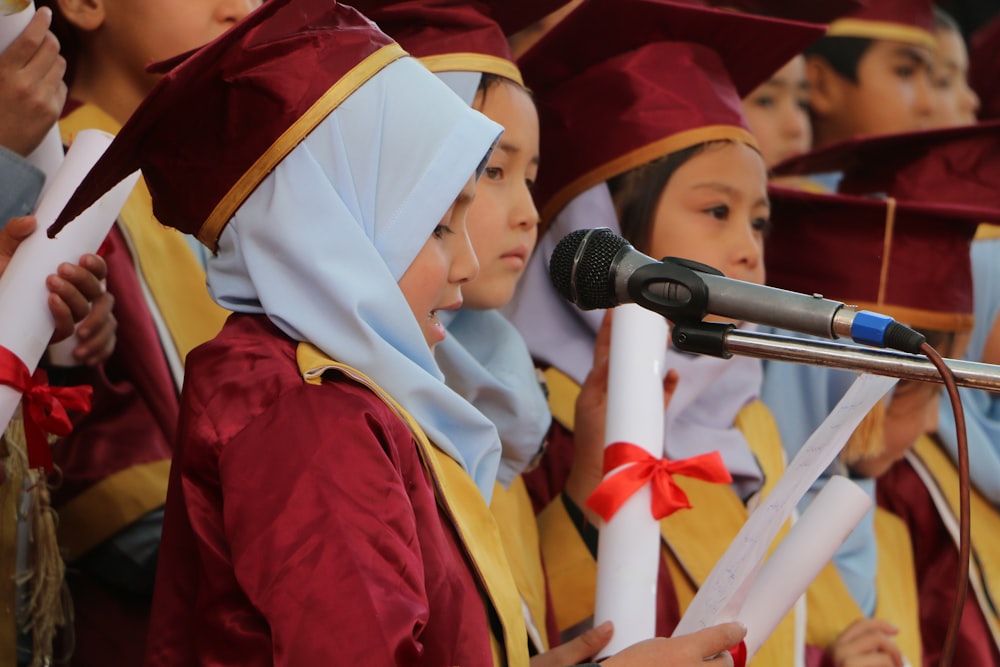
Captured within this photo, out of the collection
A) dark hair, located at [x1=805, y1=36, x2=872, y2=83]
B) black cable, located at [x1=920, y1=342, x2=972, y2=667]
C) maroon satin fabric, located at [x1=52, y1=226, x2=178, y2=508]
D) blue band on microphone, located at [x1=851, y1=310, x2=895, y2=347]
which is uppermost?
dark hair, located at [x1=805, y1=36, x2=872, y2=83]

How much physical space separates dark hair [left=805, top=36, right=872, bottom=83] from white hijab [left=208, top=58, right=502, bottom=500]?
281 centimetres

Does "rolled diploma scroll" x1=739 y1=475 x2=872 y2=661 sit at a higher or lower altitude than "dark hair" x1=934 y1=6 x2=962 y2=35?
lower

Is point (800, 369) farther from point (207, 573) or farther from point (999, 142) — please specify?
point (207, 573)

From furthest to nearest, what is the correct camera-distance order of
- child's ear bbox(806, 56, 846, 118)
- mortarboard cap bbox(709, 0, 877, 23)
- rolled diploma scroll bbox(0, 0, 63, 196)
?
child's ear bbox(806, 56, 846, 118) < mortarboard cap bbox(709, 0, 877, 23) < rolled diploma scroll bbox(0, 0, 63, 196)

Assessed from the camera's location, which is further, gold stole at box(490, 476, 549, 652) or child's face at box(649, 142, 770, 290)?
child's face at box(649, 142, 770, 290)

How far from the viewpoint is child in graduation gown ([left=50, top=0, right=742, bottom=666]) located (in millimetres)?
1364

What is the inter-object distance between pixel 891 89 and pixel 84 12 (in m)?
2.62

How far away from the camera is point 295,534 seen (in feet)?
4.45

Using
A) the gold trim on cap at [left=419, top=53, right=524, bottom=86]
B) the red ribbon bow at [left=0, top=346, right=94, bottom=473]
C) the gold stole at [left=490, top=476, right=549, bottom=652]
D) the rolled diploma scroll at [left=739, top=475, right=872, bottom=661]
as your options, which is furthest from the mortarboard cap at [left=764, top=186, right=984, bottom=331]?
the red ribbon bow at [left=0, top=346, right=94, bottom=473]

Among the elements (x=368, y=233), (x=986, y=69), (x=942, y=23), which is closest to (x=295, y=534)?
(x=368, y=233)

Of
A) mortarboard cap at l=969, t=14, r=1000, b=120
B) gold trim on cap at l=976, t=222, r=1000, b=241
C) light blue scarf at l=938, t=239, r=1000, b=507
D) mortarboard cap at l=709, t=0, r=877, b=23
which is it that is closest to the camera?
mortarboard cap at l=709, t=0, r=877, b=23

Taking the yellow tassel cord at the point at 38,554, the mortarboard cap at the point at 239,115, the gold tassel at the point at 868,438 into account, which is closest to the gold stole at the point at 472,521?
the mortarboard cap at the point at 239,115

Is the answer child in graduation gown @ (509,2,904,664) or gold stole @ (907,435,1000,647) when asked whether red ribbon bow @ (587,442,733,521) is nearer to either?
child in graduation gown @ (509,2,904,664)

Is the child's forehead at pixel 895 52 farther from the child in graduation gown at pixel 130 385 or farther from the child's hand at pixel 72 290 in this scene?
the child's hand at pixel 72 290
